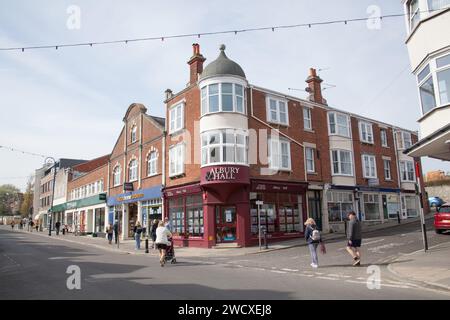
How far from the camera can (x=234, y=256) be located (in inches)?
712

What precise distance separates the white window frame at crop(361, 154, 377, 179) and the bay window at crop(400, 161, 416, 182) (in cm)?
479

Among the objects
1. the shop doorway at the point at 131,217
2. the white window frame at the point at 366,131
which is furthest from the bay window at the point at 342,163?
the shop doorway at the point at 131,217

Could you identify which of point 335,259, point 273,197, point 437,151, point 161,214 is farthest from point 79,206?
point 437,151

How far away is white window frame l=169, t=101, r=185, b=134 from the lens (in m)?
25.3

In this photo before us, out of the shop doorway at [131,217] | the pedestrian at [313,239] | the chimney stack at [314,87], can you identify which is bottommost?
the pedestrian at [313,239]

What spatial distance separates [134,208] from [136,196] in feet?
7.61

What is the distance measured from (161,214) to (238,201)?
7.29 meters

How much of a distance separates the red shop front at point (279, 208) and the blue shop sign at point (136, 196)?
760 cm

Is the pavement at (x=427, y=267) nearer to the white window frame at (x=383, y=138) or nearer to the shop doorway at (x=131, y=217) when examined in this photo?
the white window frame at (x=383, y=138)

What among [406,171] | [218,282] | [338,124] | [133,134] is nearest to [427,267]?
[218,282]

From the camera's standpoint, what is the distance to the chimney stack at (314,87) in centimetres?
3009
